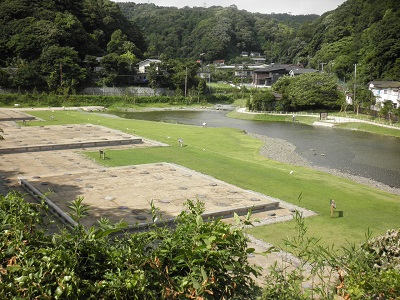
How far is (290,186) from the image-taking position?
66.7 feet

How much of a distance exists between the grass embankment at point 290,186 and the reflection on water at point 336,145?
3.60 m

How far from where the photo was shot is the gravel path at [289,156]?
921 inches

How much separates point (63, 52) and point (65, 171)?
5271 centimetres

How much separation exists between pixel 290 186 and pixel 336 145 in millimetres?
17470

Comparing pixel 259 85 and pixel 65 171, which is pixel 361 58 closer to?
pixel 259 85

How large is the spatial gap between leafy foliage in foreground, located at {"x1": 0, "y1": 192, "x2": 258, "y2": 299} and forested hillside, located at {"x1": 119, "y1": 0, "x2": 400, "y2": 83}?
6707 centimetres

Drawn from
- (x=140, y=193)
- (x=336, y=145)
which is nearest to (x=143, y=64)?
(x=336, y=145)

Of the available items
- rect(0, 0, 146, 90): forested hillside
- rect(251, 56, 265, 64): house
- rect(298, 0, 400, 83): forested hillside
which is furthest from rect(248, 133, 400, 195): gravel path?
rect(251, 56, 265, 64): house

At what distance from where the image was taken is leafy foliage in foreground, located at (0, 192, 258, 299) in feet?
15.2

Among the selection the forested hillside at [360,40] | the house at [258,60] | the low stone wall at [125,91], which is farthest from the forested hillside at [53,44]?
the house at [258,60]

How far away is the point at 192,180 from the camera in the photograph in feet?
65.4

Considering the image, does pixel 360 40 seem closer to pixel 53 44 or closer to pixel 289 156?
pixel 53 44

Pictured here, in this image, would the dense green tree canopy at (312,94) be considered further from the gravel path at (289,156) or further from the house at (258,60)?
the house at (258,60)

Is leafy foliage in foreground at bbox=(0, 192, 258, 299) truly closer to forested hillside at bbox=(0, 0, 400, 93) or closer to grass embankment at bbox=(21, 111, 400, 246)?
grass embankment at bbox=(21, 111, 400, 246)
